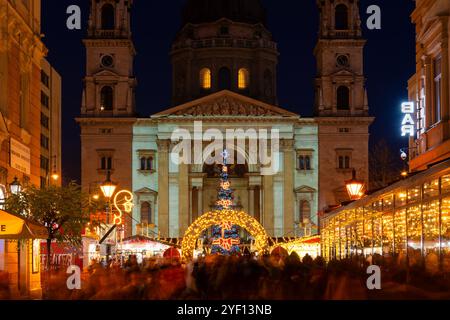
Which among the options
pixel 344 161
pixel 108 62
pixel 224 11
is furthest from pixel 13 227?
pixel 224 11

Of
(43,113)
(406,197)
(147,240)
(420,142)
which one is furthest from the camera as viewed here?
(43,113)

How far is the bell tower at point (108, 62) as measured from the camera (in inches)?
3652

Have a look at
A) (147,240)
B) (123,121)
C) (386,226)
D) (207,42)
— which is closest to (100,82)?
(123,121)

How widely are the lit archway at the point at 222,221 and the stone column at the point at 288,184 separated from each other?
5409cm

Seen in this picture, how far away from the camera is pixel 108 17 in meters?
94.0

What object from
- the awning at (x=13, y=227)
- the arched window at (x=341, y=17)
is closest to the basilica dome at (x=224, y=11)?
the arched window at (x=341, y=17)

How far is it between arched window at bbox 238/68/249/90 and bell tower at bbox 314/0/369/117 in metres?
14.2

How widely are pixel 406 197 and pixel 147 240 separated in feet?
116

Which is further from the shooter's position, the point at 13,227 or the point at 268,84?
the point at 268,84

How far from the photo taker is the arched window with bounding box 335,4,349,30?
94.3 metres

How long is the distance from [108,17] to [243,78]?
63.0 feet

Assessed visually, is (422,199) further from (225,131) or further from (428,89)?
(225,131)
